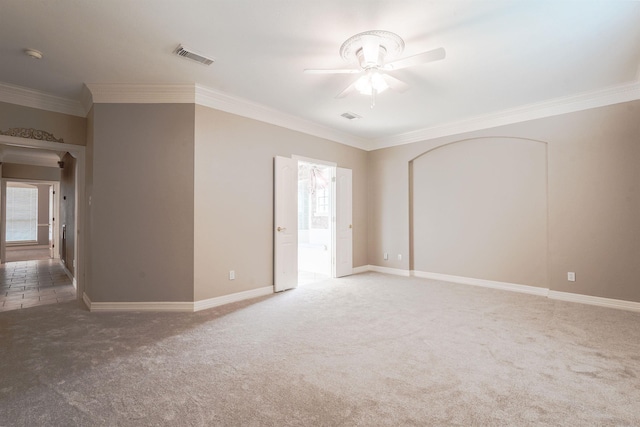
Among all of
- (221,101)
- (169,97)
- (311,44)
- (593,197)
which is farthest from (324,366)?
(593,197)

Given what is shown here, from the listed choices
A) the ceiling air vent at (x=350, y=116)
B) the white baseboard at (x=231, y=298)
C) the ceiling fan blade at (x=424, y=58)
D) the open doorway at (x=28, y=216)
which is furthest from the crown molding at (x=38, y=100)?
Answer: the open doorway at (x=28, y=216)

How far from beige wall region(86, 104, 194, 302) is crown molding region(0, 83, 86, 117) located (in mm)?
586

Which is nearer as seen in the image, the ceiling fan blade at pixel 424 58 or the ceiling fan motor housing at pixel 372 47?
the ceiling fan blade at pixel 424 58

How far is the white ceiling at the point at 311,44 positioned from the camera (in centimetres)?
240

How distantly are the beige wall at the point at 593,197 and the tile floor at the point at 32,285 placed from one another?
6.93 metres

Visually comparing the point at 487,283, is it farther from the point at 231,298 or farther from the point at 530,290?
the point at 231,298

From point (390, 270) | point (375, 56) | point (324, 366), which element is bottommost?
point (324, 366)

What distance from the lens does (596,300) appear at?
13.4ft

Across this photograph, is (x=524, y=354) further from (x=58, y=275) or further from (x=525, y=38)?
(x=58, y=275)

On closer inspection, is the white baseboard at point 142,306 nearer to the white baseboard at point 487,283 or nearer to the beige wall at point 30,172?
the white baseboard at point 487,283

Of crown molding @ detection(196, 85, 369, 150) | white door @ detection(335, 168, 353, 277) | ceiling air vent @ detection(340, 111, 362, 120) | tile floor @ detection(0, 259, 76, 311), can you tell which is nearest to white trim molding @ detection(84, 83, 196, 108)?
crown molding @ detection(196, 85, 369, 150)

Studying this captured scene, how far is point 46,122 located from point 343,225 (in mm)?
4749

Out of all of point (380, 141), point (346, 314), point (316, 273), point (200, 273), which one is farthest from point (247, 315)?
point (380, 141)

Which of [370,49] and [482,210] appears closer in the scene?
[370,49]
